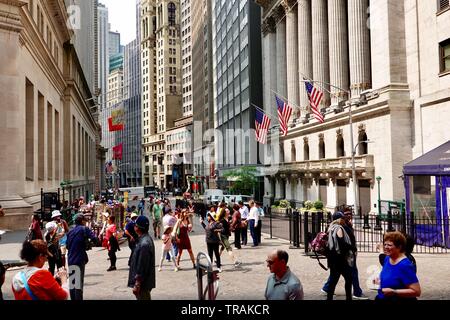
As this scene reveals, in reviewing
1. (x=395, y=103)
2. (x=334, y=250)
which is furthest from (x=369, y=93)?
(x=334, y=250)

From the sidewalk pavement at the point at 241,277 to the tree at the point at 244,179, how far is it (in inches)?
1497

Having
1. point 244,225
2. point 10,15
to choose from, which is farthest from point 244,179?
point 244,225

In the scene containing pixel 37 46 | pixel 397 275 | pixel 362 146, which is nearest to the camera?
pixel 397 275

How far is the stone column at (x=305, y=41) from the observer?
47469 mm

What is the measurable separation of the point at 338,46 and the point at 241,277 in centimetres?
3320

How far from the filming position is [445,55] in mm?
26547

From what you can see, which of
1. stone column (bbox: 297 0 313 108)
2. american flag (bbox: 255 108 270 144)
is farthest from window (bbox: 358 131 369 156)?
stone column (bbox: 297 0 313 108)

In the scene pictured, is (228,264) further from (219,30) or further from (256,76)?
(219,30)

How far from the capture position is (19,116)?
80.7 feet

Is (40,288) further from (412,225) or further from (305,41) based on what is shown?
(305,41)

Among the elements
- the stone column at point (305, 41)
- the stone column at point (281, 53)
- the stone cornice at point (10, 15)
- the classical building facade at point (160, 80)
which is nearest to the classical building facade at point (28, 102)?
the stone cornice at point (10, 15)

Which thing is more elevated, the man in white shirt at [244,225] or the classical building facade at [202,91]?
the classical building facade at [202,91]

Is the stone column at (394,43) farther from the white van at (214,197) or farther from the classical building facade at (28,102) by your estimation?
the classical building facade at (28,102)

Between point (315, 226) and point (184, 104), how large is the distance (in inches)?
4857
